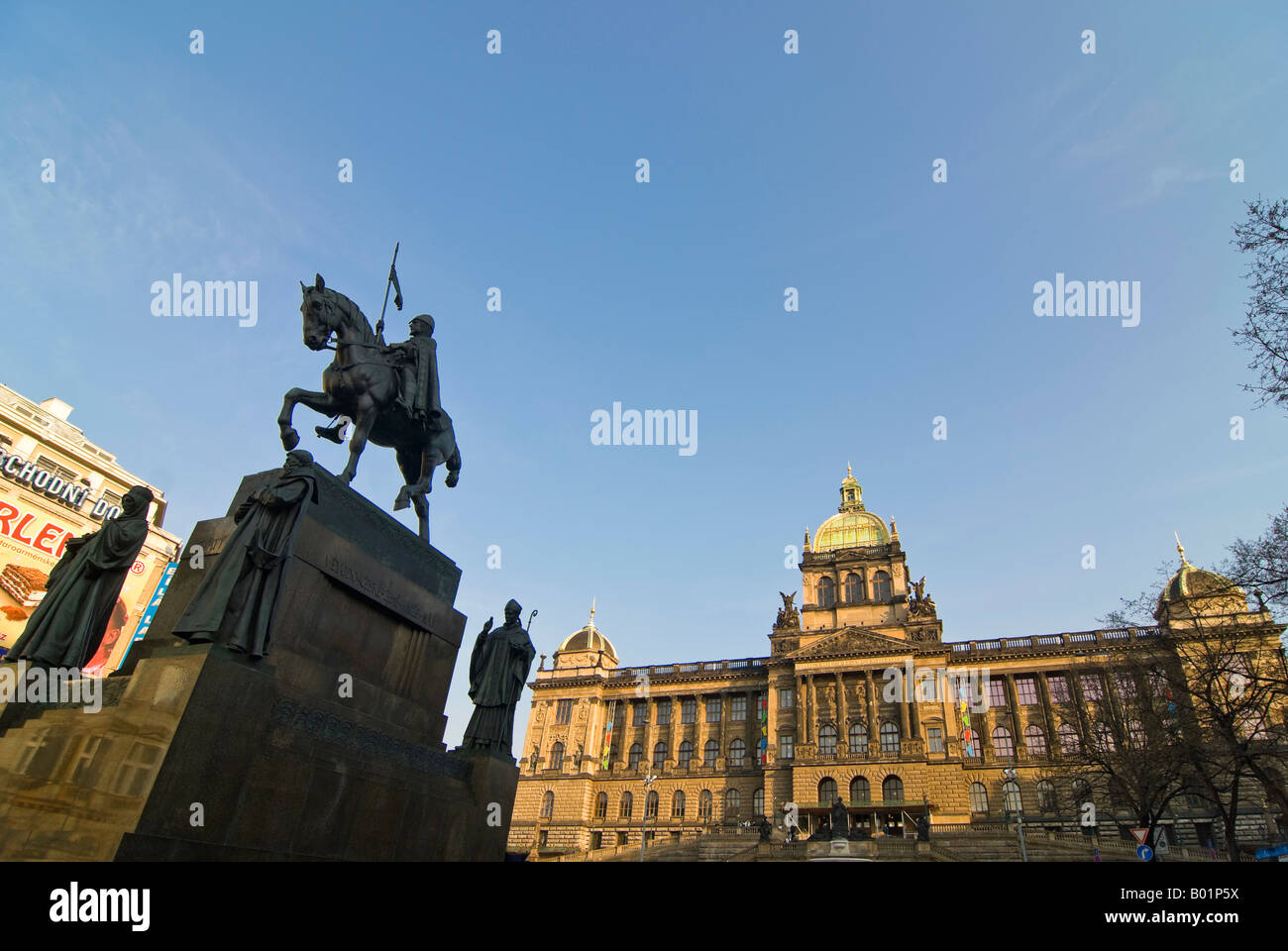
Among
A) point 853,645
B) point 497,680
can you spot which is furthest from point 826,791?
point 497,680

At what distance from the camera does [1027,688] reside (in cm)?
5416

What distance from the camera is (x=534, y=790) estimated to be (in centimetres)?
6222

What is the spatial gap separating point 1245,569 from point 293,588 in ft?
68.4

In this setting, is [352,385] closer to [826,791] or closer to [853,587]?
[826,791]

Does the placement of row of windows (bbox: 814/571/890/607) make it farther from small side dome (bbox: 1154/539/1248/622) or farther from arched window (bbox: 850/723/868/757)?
small side dome (bbox: 1154/539/1248/622)

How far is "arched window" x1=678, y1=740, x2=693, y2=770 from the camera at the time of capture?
6141 cm

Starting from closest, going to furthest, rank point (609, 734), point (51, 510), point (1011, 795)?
point (51, 510), point (1011, 795), point (609, 734)

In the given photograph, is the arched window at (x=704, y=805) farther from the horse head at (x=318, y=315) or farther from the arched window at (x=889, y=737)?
the horse head at (x=318, y=315)

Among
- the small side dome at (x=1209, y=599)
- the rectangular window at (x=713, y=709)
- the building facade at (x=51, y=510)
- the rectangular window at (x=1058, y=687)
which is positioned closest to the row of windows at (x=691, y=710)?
the rectangular window at (x=713, y=709)

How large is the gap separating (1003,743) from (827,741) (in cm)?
1293

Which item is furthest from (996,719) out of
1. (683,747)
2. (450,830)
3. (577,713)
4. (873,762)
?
(450,830)

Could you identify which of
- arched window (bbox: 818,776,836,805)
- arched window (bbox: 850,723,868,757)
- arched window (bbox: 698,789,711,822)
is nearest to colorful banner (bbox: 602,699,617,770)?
arched window (bbox: 698,789,711,822)

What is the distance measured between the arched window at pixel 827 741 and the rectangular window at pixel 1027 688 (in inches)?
573

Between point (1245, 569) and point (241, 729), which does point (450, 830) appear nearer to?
point (241, 729)
